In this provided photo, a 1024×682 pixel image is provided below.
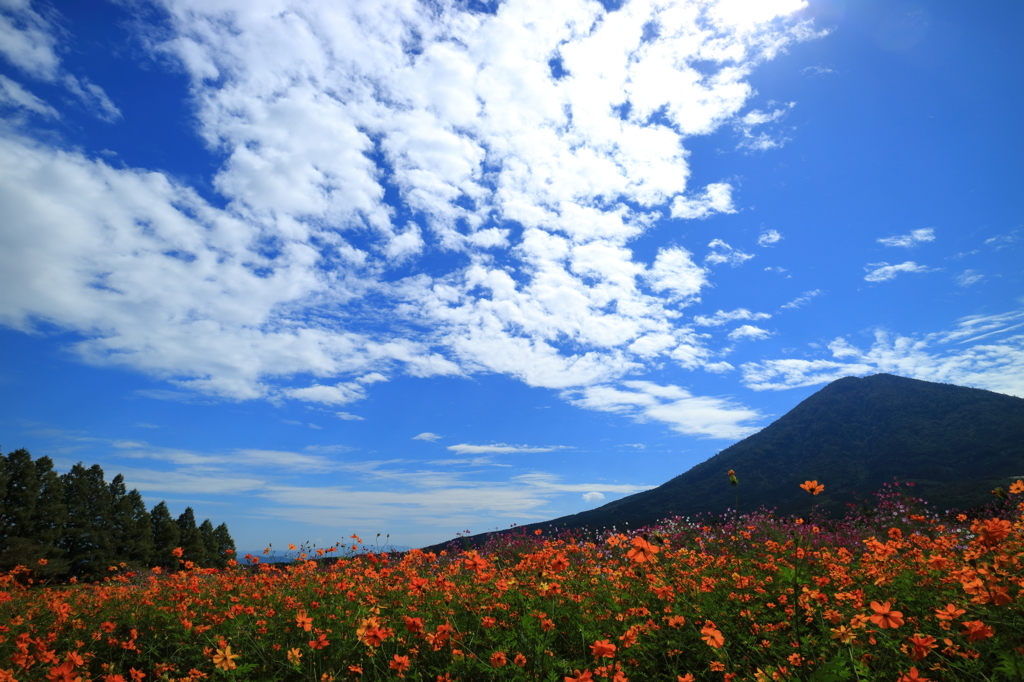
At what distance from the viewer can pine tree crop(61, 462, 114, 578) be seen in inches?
1054

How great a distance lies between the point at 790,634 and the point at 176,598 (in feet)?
27.5

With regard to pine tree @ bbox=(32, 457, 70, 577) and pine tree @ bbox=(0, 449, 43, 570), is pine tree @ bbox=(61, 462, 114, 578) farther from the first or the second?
pine tree @ bbox=(0, 449, 43, 570)

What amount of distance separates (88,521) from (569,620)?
111 ft

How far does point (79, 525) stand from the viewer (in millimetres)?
27312

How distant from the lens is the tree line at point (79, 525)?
23.8 metres

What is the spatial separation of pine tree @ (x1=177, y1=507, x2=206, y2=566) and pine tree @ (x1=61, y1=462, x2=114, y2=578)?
536 cm

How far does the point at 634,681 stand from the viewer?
4512 millimetres

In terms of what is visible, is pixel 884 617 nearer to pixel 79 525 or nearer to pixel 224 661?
pixel 224 661

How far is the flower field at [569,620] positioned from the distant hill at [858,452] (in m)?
29.4

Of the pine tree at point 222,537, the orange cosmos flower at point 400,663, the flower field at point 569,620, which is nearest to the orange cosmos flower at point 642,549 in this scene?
the flower field at point 569,620

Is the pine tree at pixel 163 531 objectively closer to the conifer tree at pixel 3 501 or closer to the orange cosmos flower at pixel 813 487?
the conifer tree at pixel 3 501

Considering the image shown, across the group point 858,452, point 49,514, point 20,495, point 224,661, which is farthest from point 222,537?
point 858,452

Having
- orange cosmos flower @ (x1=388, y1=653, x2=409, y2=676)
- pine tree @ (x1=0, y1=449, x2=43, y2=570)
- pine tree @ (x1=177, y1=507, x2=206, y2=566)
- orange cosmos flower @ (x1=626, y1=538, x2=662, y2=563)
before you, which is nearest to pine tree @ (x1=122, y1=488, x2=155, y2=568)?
pine tree @ (x1=177, y1=507, x2=206, y2=566)

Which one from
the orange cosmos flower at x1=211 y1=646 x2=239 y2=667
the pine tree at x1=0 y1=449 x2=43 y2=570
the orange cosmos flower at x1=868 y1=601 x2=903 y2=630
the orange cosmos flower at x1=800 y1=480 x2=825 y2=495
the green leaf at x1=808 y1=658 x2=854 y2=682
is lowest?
the orange cosmos flower at x1=211 y1=646 x2=239 y2=667
